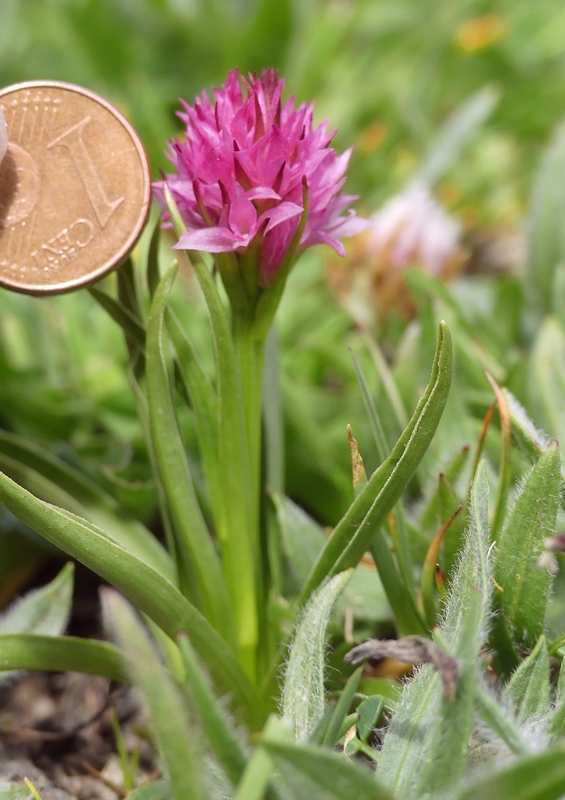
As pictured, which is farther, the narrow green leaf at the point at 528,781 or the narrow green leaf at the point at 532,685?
the narrow green leaf at the point at 532,685

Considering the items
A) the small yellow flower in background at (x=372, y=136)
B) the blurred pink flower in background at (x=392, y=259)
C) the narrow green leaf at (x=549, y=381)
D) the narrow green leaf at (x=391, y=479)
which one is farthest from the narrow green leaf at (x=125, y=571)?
the small yellow flower in background at (x=372, y=136)

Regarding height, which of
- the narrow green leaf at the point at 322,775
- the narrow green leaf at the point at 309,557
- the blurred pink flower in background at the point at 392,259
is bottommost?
the narrow green leaf at the point at 322,775

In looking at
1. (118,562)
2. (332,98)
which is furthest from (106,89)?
(118,562)

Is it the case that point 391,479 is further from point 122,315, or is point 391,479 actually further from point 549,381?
point 549,381

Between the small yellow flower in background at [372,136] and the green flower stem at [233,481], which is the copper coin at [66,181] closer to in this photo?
the green flower stem at [233,481]

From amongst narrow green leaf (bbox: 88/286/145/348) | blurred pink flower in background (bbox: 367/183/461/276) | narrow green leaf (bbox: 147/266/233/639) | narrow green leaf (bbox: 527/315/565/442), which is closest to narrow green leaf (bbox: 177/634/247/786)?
narrow green leaf (bbox: 147/266/233/639)

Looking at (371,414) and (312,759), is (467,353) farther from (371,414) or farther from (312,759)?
(312,759)

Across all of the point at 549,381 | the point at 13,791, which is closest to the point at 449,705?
the point at 13,791
